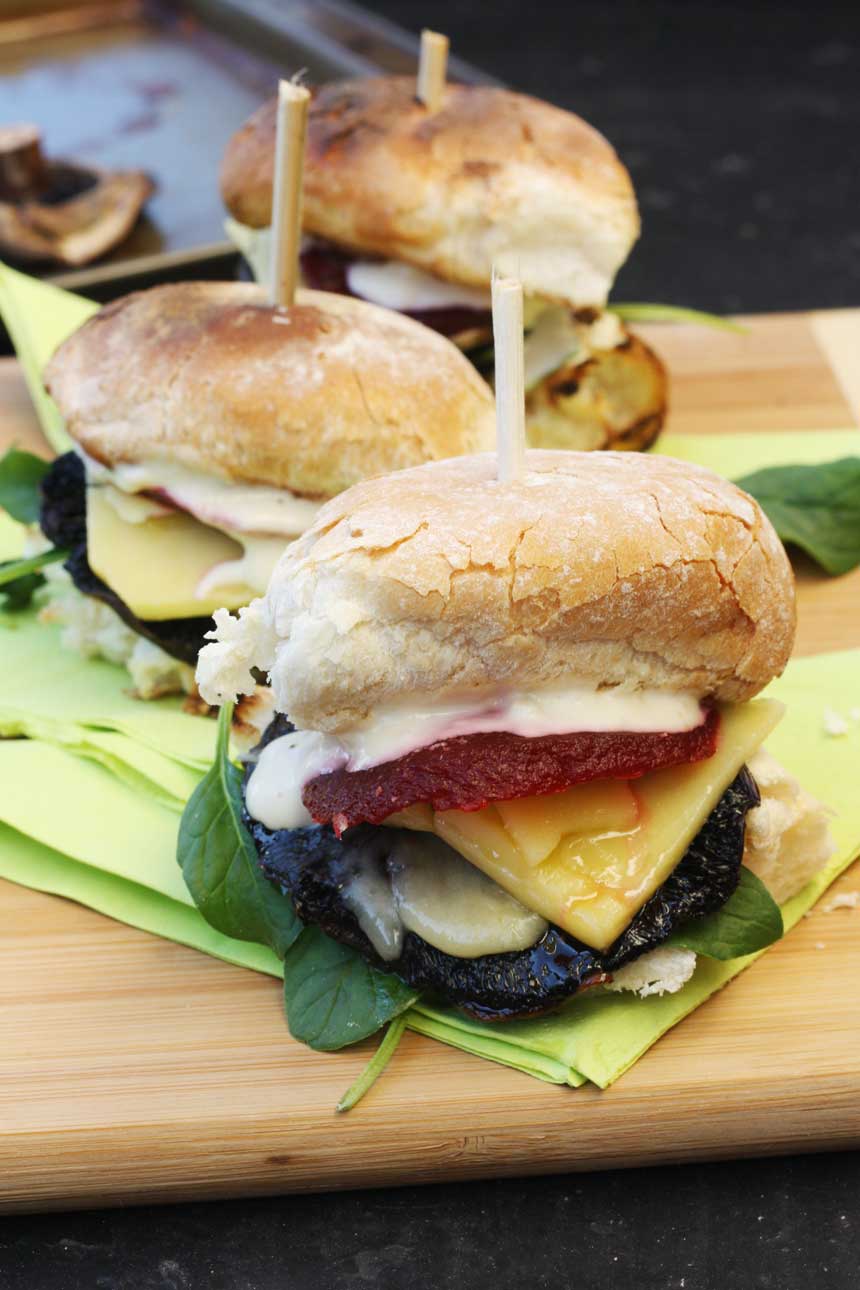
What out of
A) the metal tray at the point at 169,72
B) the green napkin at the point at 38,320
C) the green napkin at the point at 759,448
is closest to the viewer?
the green napkin at the point at 759,448

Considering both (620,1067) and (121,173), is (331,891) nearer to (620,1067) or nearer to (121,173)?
(620,1067)

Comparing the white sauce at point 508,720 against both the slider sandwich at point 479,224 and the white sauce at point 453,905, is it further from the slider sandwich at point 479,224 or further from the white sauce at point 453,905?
the slider sandwich at point 479,224

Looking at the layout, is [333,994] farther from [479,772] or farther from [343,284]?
[343,284]

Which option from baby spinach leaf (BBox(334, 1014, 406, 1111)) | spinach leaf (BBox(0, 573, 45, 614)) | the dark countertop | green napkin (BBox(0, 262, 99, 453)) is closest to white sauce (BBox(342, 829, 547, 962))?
baby spinach leaf (BBox(334, 1014, 406, 1111))

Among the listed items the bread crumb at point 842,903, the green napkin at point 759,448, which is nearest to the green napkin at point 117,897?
the bread crumb at point 842,903

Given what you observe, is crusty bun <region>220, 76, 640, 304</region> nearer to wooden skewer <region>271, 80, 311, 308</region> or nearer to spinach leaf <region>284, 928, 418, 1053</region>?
wooden skewer <region>271, 80, 311, 308</region>

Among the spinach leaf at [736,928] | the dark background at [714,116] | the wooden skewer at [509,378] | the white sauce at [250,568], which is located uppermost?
the wooden skewer at [509,378]

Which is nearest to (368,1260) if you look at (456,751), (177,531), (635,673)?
(456,751)
